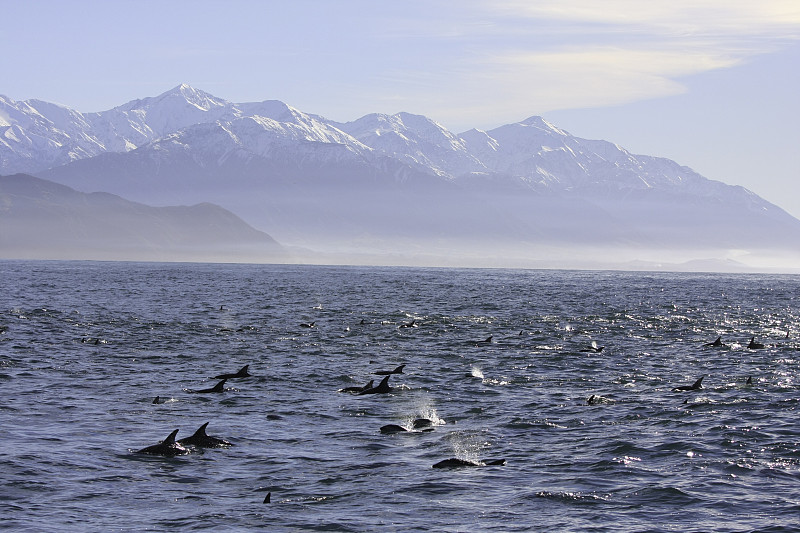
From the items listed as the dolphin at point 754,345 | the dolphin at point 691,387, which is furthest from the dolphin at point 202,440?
the dolphin at point 754,345

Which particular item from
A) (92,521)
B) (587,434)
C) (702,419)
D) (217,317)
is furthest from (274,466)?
(217,317)

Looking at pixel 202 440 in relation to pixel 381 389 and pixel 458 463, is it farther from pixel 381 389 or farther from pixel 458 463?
pixel 381 389

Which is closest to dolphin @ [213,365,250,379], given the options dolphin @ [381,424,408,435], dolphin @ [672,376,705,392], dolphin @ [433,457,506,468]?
dolphin @ [381,424,408,435]

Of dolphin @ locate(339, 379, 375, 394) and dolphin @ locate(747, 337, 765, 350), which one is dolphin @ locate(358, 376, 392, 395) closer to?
dolphin @ locate(339, 379, 375, 394)

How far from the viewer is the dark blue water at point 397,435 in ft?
65.5

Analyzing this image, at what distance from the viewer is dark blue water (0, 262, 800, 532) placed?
20.0 m

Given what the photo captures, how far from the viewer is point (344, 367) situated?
43.3 metres

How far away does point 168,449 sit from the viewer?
2445 centimetres

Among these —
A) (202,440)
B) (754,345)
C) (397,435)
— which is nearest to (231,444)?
(202,440)

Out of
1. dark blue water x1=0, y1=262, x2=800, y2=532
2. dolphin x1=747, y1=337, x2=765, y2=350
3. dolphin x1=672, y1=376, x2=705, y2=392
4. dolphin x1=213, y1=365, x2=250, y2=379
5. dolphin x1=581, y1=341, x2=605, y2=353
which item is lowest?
dark blue water x1=0, y1=262, x2=800, y2=532

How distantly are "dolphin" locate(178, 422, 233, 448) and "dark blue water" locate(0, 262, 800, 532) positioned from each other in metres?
0.67

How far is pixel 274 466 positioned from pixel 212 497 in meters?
3.06

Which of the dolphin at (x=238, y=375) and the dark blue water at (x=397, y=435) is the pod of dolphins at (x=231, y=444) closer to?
the dolphin at (x=238, y=375)

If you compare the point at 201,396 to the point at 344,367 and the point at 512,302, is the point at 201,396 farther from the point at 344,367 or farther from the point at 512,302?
the point at 512,302
